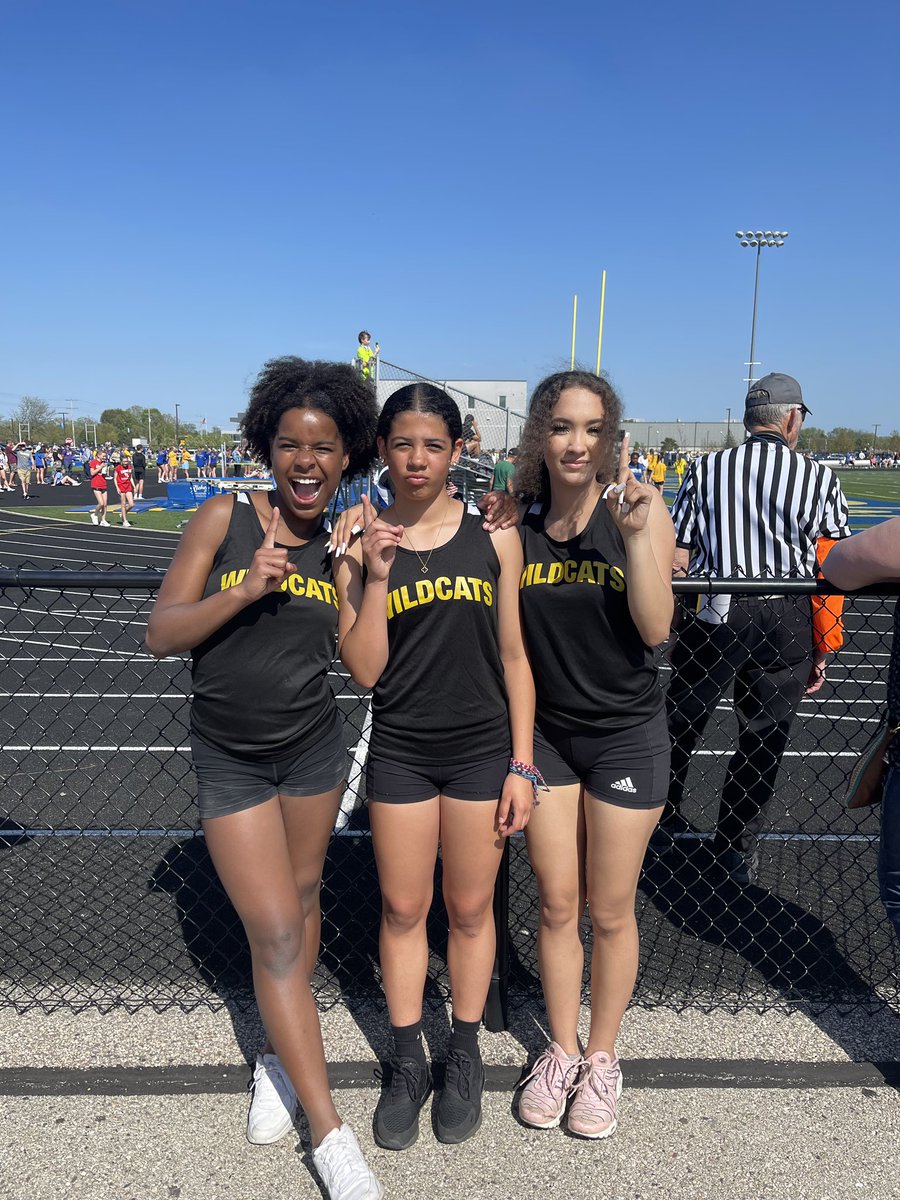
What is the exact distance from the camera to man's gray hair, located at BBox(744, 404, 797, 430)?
3787mm

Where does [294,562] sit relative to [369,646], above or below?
above

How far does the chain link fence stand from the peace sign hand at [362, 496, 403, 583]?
2.64ft

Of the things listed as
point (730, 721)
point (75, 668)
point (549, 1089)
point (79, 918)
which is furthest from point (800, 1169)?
point (75, 668)

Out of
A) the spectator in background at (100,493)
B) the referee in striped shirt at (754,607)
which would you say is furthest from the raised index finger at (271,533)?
the spectator in background at (100,493)

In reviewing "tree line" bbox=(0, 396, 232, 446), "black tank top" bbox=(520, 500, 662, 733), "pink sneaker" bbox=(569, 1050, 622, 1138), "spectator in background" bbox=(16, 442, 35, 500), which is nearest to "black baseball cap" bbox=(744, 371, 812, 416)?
"black tank top" bbox=(520, 500, 662, 733)

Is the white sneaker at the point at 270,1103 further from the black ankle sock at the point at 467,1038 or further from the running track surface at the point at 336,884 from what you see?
the running track surface at the point at 336,884

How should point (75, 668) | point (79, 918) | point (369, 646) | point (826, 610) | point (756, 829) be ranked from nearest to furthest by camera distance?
point (369, 646), point (826, 610), point (79, 918), point (756, 829), point (75, 668)

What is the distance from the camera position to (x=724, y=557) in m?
3.82

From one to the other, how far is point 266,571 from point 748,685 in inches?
97.5

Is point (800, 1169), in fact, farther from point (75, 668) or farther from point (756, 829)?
point (75, 668)

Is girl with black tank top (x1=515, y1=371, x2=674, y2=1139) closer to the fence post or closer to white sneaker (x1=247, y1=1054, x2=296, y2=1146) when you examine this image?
the fence post

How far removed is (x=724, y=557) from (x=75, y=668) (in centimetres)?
628

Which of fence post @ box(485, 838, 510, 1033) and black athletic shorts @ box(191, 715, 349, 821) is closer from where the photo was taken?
black athletic shorts @ box(191, 715, 349, 821)

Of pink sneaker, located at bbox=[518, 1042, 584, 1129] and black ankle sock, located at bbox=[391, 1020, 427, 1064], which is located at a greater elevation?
black ankle sock, located at bbox=[391, 1020, 427, 1064]
